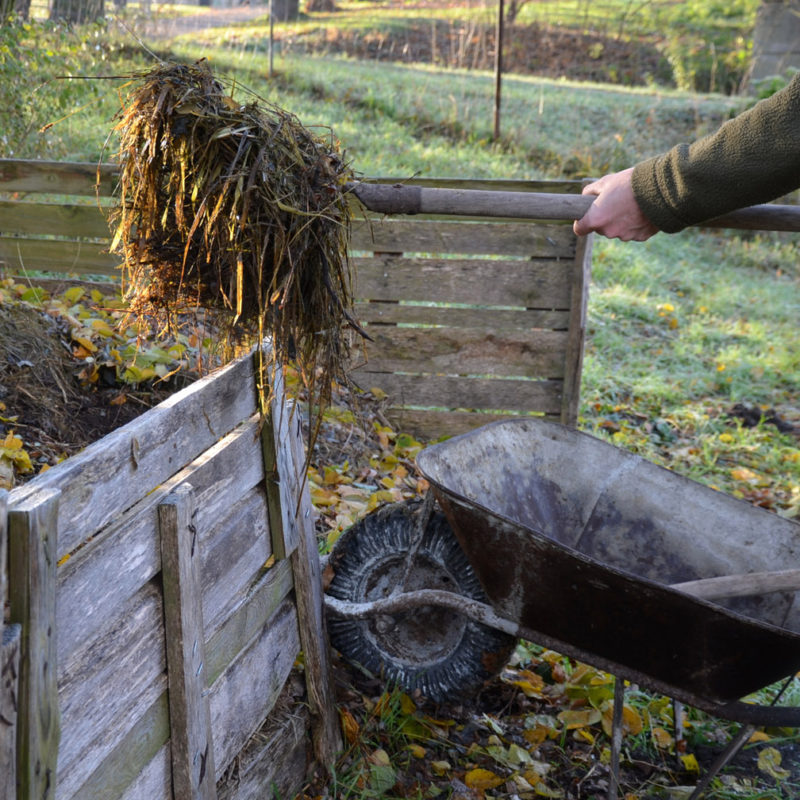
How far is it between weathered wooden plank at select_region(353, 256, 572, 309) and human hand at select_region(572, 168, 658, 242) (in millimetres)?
2428

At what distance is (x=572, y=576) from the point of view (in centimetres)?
239

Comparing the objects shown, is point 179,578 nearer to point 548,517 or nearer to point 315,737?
point 315,737

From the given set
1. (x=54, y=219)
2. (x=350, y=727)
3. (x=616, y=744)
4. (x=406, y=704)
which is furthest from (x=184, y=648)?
(x=54, y=219)

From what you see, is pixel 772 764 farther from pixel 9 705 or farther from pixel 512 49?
pixel 512 49

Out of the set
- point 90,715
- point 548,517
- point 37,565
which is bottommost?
point 548,517

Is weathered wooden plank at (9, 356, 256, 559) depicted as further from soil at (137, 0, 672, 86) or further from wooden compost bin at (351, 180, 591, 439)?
soil at (137, 0, 672, 86)

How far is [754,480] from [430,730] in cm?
323

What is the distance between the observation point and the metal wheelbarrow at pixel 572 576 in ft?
7.66

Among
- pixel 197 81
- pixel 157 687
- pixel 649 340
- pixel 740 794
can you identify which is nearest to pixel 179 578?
pixel 157 687

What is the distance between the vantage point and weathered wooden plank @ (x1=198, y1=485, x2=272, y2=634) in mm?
2094

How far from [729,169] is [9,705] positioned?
6.76 ft

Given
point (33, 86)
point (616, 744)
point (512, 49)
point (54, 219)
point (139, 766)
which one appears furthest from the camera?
point (512, 49)

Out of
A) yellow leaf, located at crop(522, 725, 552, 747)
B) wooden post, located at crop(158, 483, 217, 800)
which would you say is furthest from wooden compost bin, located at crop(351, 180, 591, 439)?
wooden post, located at crop(158, 483, 217, 800)

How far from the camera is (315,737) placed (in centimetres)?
276
